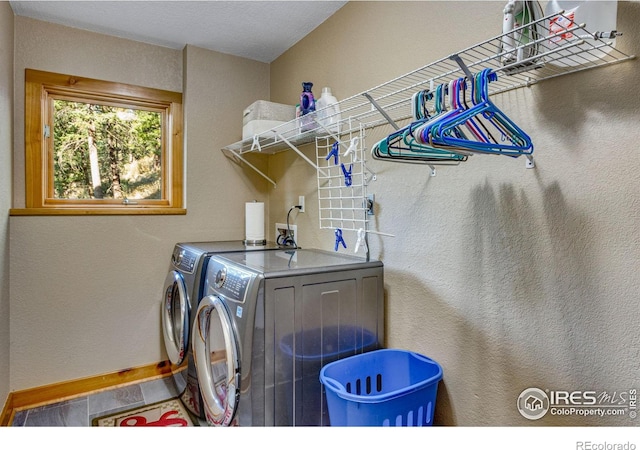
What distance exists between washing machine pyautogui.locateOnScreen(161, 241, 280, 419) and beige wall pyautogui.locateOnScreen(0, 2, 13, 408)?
83cm

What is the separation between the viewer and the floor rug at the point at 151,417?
2.03 m

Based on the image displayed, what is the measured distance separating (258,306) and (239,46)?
2.03 meters

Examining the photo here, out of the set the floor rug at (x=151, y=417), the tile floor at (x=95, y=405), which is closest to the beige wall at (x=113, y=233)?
the tile floor at (x=95, y=405)

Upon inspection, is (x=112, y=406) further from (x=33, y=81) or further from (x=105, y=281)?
(x=33, y=81)

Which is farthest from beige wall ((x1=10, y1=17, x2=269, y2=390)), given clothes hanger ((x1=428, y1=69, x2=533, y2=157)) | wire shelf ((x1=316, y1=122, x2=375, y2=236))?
clothes hanger ((x1=428, y1=69, x2=533, y2=157))

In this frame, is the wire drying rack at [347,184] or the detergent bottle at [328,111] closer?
the wire drying rack at [347,184]

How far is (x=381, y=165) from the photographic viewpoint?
183cm

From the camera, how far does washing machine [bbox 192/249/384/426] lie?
55.0 inches

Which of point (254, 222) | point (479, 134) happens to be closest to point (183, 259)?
point (254, 222)

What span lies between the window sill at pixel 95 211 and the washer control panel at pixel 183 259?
30 centimetres

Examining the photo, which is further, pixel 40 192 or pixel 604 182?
pixel 40 192

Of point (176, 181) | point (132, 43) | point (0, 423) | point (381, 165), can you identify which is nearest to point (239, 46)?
point (132, 43)

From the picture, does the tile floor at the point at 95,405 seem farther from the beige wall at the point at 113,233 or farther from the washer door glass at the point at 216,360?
the washer door glass at the point at 216,360

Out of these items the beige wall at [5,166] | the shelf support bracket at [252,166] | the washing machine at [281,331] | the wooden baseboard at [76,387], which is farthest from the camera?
the shelf support bracket at [252,166]
